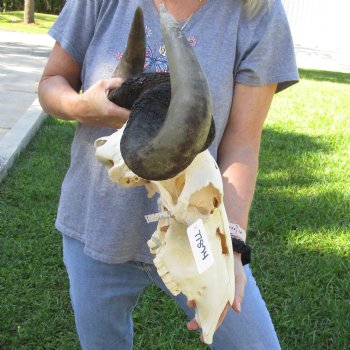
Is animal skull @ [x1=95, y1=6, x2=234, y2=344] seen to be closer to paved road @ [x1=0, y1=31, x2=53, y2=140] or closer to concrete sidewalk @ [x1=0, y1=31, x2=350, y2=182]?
concrete sidewalk @ [x1=0, y1=31, x2=350, y2=182]

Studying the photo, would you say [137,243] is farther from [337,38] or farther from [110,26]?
[337,38]

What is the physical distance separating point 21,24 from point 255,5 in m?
19.3

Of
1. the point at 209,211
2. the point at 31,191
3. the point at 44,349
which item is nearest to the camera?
the point at 209,211

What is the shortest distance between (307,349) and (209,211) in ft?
7.28

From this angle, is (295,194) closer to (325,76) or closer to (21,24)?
(325,76)

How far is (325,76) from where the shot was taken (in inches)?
551

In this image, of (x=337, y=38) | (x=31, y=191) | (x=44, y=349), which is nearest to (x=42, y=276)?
(x=44, y=349)

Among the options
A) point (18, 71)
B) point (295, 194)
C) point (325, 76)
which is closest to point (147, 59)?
point (295, 194)

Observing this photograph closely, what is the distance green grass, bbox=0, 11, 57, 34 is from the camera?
709 inches

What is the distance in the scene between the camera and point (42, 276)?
12.7ft

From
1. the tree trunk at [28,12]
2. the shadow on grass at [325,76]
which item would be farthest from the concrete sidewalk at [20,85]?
the tree trunk at [28,12]

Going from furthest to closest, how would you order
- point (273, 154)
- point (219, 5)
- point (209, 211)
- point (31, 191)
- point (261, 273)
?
point (273, 154), point (31, 191), point (261, 273), point (219, 5), point (209, 211)

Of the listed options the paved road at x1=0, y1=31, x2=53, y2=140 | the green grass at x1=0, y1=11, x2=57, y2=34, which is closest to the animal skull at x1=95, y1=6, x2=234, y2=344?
the paved road at x1=0, y1=31, x2=53, y2=140

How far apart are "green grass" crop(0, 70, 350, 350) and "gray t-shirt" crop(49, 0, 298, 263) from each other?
1549mm
